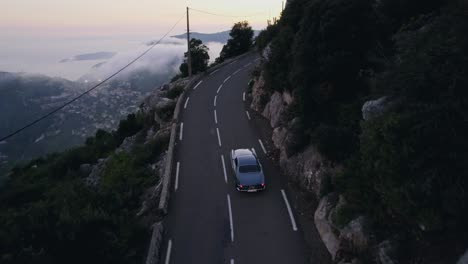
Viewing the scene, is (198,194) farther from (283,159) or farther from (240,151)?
(283,159)

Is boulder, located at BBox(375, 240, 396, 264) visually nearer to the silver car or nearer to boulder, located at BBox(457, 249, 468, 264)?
boulder, located at BBox(457, 249, 468, 264)

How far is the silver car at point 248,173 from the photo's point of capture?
19906 millimetres

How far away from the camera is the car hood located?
19922mm

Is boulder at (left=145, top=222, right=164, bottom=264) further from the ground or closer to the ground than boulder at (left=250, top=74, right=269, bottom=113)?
closer to the ground

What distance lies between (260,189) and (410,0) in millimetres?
12578

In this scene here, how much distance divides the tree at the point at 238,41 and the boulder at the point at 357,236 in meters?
47.9

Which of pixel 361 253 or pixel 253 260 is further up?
pixel 361 253

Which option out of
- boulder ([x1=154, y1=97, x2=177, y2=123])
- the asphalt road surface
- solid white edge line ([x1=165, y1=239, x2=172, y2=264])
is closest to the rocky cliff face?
the asphalt road surface

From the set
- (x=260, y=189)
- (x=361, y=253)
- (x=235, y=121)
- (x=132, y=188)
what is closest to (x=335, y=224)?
(x=361, y=253)

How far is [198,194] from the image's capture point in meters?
20.4

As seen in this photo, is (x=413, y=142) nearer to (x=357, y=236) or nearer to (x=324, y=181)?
(x=357, y=236)

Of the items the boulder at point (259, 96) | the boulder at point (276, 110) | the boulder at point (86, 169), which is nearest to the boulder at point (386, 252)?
the boulder at point (276, 110)

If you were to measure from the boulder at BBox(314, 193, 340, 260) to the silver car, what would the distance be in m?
4.13

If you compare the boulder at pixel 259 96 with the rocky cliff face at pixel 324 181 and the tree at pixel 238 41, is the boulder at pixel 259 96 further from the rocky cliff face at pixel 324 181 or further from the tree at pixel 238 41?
the tree at pixel 238 41
